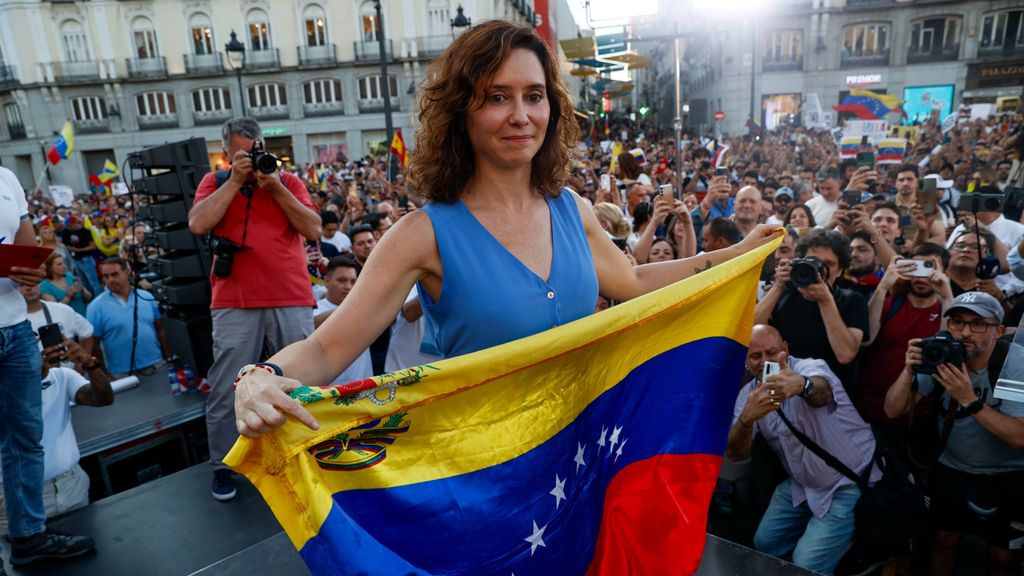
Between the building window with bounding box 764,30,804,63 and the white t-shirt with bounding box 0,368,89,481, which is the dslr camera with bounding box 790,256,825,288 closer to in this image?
the white t-shirt with bounding box 0,368,89,481

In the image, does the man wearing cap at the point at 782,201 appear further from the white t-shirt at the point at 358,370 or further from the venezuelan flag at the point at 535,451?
the venezuelan flag at the point at 535,451

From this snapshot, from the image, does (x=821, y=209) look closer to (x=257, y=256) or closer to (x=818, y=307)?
(x=818, y=307)

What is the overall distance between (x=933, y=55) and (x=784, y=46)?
7.76 meters

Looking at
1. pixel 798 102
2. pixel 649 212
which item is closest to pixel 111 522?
pixel 649 212

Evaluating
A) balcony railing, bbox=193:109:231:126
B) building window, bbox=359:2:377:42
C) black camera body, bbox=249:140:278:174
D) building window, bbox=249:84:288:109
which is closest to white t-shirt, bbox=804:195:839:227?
black camera body, bbox=249:140:278:174

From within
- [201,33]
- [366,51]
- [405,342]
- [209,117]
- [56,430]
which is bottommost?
[56,430]

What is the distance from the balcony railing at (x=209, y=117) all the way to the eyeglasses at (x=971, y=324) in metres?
39.5

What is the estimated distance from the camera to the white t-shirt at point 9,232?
8.69 ft

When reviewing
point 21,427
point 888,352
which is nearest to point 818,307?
point 888,352

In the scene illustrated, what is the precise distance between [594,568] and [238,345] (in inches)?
98.8

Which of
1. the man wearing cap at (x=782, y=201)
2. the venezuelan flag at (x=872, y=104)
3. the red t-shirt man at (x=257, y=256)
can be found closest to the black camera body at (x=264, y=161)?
the red t-shirt man at (x=257, y=256)

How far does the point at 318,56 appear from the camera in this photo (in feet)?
119

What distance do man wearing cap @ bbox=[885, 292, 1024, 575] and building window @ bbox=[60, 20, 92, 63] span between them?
43.8 meters

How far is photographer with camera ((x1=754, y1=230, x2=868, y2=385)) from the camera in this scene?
3.42 meters
